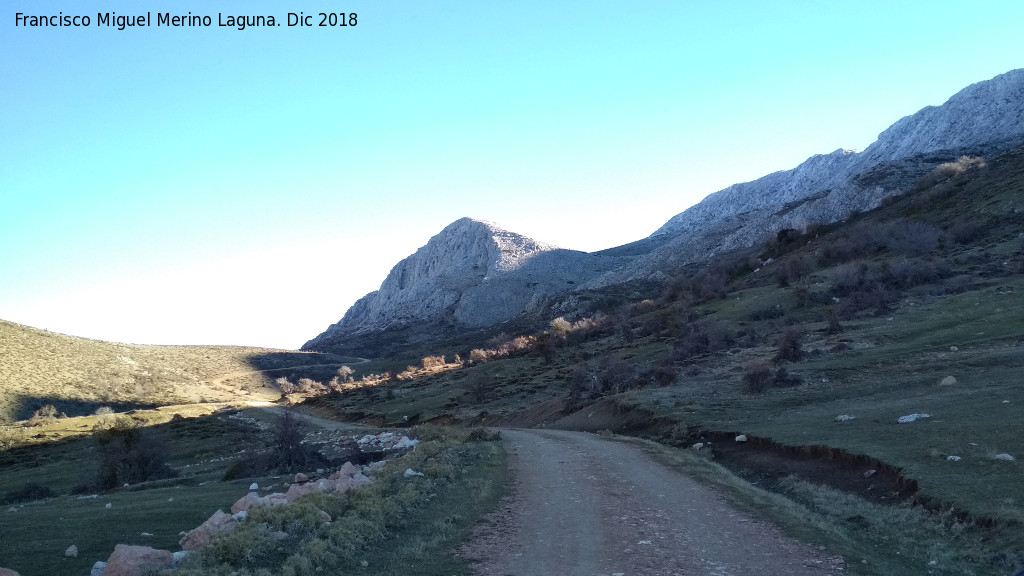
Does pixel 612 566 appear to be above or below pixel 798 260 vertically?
below

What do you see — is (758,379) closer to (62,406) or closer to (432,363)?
(432,363)

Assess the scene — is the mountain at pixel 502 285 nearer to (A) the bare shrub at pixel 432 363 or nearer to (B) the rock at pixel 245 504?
(A) the bare shrub at pixel 432 363

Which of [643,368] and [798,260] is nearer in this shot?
[643,368]

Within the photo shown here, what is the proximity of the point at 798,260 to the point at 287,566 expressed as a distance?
249 feet

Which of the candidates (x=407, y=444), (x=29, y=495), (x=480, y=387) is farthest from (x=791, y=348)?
(x=29, y=495)

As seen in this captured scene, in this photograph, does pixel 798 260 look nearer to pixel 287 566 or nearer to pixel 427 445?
pixel 427 445

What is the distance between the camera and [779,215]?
127m

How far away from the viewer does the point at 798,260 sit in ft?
245

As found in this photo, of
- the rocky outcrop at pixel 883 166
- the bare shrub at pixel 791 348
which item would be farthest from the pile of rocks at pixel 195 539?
the rocky outcrop at pixel 883 166

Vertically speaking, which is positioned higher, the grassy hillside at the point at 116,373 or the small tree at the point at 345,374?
the grassy hillside at the point at 116,373

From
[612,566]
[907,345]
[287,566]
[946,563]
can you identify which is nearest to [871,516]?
[946,563]

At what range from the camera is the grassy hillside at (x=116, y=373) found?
7050 cm

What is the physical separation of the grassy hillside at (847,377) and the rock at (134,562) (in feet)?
32.6

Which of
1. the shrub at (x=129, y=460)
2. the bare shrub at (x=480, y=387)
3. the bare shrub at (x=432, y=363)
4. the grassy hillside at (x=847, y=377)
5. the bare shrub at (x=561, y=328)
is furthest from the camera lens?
the bare shrub at (x=432, y=363)
